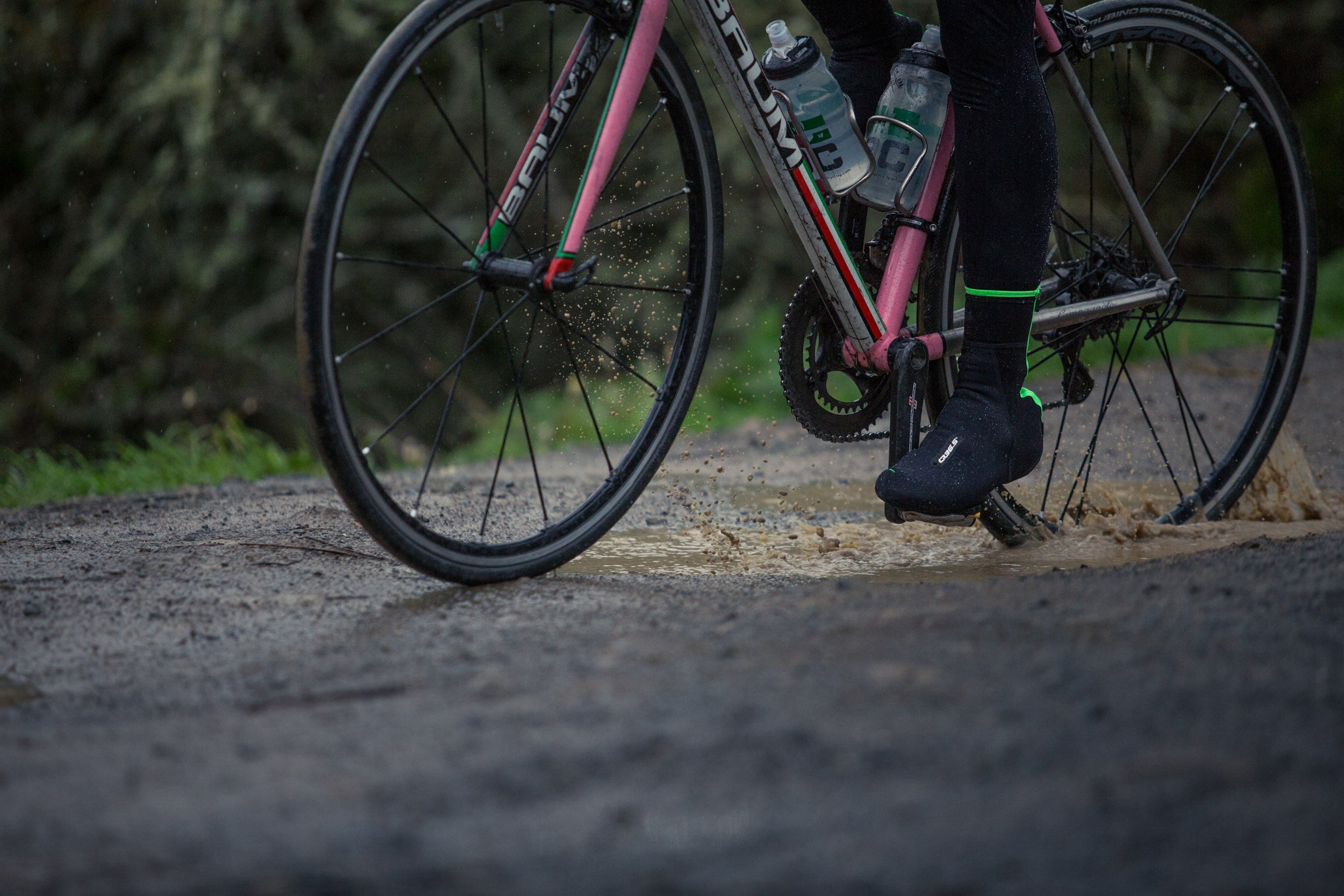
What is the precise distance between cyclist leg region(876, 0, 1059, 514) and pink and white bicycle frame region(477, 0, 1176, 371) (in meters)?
0.10

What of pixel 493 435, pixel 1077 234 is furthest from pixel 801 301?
pixel 493 435

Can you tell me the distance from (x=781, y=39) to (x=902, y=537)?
1.12 m

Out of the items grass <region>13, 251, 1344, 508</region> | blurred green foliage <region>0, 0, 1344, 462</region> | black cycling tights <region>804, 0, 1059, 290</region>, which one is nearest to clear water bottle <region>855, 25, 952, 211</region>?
Result: black cycling tights <region>804, 0, 1059, 290</region>

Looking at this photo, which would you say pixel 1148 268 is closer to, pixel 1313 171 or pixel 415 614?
pixel 415 614

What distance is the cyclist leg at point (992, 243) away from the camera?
2.14 m

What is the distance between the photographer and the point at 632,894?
99 centimetres

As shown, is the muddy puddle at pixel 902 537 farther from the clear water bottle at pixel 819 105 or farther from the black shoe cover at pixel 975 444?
the clear water bottle at pixel 819 105

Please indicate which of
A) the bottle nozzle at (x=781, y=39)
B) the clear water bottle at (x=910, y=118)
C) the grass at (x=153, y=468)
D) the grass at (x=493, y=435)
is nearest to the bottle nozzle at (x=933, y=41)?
the clear water bottle at (x=910, y=118)

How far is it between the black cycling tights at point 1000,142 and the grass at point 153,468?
2477 millimetres

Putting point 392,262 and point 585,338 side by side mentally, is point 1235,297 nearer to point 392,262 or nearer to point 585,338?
→ point 585,338

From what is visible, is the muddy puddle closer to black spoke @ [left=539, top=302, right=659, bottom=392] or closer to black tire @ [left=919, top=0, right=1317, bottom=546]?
black tire @ [left=919, top=0, right=1317, bottom=546]

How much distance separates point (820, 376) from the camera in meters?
2.41

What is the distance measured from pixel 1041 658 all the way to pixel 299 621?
113cm

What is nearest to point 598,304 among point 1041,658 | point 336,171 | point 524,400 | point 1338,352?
point 524,400
